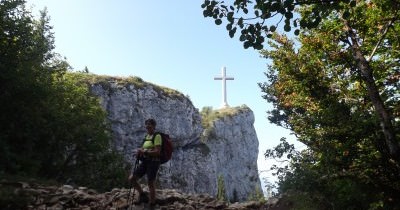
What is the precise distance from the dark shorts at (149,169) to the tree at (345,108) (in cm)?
460

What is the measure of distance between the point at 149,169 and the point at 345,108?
6.17 m

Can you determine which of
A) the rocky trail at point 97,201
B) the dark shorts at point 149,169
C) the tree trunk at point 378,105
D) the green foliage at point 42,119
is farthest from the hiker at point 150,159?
the green foliage at point 42,119

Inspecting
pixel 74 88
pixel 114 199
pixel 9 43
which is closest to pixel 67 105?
pixel 74 88

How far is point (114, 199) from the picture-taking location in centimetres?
1123

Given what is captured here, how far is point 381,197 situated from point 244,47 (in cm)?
695

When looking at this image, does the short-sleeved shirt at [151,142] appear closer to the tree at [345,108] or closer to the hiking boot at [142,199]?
the hiking boot at [142,199]

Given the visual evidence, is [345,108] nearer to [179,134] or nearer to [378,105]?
[378,105]

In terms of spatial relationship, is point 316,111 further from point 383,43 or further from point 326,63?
point 383,43

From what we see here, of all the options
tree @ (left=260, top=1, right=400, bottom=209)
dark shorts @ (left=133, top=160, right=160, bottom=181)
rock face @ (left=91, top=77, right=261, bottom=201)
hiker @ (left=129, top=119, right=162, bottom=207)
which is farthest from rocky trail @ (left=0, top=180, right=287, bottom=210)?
rock face @ (left=91, top=77, right=261, bottom=201)

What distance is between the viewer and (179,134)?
66.4 metres

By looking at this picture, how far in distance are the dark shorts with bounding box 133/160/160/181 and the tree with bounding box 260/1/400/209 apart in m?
4.60

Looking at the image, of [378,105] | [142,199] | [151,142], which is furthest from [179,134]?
[378,105]

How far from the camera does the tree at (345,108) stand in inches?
413

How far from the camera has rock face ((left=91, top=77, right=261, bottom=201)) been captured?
5509cm
